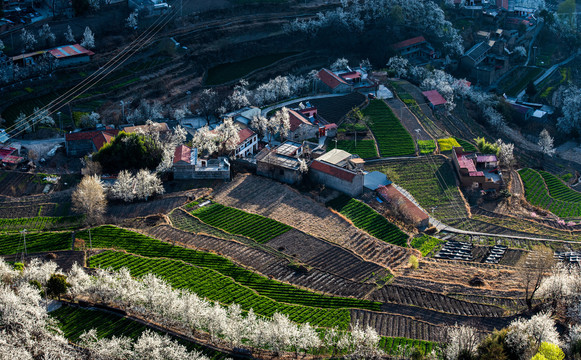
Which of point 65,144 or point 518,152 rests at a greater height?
point 65,144

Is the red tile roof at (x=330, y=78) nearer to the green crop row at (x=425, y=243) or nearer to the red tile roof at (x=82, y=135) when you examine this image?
the red tile roof at (x=82, y=135)

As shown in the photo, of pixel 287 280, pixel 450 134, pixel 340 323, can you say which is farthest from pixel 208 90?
pixel 340 323

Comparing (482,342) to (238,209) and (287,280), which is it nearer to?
(287,280)

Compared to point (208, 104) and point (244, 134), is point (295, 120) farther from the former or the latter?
point (208, 104)

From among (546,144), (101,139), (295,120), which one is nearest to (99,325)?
(101,139)

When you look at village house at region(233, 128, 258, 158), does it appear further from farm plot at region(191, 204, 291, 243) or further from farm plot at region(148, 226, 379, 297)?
farm plot at region(148, 226, 379, 297)

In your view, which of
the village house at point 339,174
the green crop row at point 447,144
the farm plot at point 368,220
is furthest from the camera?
the green crop row at point 447,144

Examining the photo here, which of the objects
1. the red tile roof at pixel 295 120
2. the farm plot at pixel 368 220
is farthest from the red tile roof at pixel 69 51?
the farm plot at pixel 368 220
